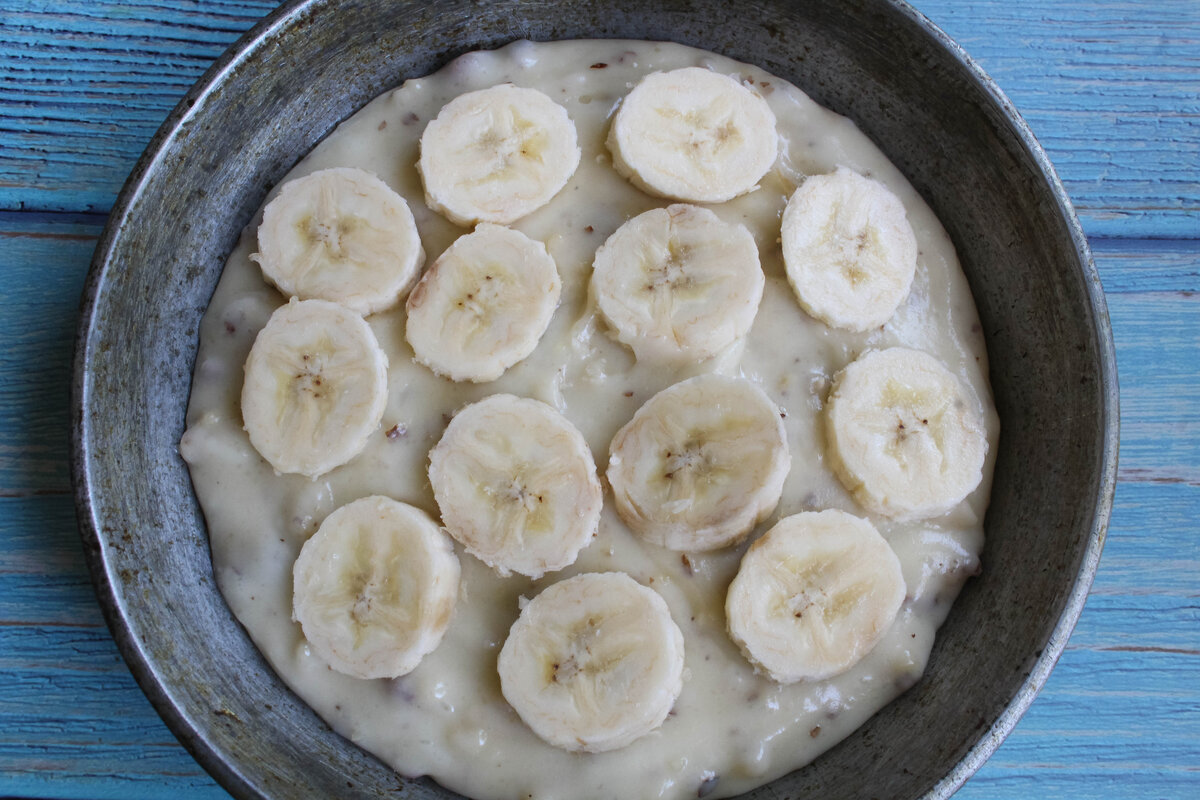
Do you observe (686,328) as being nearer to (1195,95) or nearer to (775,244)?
(775,244)

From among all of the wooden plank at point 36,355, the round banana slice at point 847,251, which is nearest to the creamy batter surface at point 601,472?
the round banana slice at point 847,251

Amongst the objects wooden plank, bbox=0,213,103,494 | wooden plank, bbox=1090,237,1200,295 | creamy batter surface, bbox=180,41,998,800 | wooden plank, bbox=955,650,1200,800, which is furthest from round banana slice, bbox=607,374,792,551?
wooden plank, bbox=0,213,103,494

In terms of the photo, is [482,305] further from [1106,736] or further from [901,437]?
[1106,736]

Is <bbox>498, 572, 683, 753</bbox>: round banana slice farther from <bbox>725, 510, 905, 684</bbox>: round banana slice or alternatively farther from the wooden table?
the wooden table

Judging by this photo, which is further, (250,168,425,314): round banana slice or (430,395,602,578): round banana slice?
(250,168,425,314): round banana slice

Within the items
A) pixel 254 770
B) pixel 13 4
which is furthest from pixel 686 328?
pixel 13 4

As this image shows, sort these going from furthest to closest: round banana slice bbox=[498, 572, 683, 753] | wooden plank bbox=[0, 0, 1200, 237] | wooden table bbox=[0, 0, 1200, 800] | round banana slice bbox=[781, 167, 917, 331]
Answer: wooden plank bbox=[0, 0, 1200, 237] → wooden table bbox=[0, 0, 1200, 800] → round banana slice bbox=[781, 167, 917, 331] → round banana slice bbox=[498, 572, 683, 753]

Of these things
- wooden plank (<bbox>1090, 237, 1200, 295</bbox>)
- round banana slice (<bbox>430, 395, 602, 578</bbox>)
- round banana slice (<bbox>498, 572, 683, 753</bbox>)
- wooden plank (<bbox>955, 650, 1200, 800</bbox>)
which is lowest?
wooden plank (<bbox>955, 650, 1200, 800</bbox>)

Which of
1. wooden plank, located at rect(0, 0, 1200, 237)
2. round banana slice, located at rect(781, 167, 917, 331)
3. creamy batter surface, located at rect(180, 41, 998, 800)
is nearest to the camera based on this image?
creamy batter surface, located at rect(180, 41, 998, 800)

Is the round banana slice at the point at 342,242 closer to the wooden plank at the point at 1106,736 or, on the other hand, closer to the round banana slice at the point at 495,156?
the round banana slice at the point at 495,156
